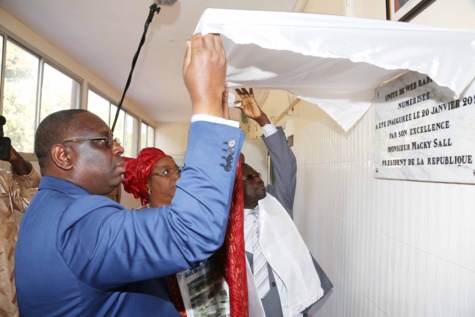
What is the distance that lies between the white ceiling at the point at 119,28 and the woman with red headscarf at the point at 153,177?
1.33 metres

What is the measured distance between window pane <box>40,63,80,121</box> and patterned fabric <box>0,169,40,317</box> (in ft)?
5.77

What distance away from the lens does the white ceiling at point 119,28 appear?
7.64ft

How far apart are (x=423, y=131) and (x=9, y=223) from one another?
180 centimetres

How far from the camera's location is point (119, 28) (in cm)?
276

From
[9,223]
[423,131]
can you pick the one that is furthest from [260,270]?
[9,223]

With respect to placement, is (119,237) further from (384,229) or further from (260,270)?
(260,270)

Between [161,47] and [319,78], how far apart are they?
262 cm

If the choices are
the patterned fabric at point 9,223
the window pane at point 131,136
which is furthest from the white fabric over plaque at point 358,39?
the window pane at point 131,136

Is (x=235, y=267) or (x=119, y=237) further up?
(x=119, y=237)

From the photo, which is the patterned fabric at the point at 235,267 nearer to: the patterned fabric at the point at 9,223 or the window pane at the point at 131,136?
the patterned fabric at the point at 9,223

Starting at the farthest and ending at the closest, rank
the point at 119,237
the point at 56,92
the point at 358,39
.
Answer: the point at 56,92 → the point at 358,39 → the point at 119,237

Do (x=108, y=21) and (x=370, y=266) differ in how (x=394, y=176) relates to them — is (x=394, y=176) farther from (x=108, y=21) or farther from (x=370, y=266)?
(x=108, y=21)

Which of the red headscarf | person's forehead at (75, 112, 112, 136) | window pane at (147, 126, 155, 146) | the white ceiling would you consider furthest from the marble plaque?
window pane at (147, 126, 155, 146)

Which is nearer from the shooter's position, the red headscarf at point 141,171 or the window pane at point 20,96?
the red headscarf at point 141,171
